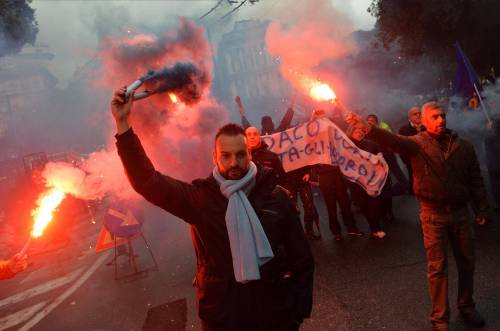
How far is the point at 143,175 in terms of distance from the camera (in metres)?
2.22

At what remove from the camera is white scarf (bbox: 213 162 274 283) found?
2.24 m

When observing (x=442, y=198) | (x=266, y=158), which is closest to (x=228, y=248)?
(x=442, y=198)

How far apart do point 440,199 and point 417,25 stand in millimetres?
13889

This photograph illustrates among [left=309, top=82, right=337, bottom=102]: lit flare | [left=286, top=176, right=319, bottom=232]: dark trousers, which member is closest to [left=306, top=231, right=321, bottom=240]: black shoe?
[left=286, top=176, right=319, bottom=232]: dark trousers

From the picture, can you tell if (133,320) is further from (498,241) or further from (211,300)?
(498,241)

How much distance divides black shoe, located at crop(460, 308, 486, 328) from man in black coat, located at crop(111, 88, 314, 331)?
7.28 ft

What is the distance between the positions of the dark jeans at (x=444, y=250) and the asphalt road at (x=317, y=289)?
0.35 metres

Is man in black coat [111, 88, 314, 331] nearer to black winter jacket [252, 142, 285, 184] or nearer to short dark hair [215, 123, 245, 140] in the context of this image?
short dark hair [215, 123, 245, 140]

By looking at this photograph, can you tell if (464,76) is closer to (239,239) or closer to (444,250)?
(444,250)

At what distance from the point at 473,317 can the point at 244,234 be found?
2819 mm

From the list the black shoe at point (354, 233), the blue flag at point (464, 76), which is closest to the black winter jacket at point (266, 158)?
the black shoe at point (354, 233)

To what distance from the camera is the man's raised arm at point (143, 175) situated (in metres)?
2.13

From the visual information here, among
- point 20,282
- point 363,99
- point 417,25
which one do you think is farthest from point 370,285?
point 363,99

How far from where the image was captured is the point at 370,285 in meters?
4.87
